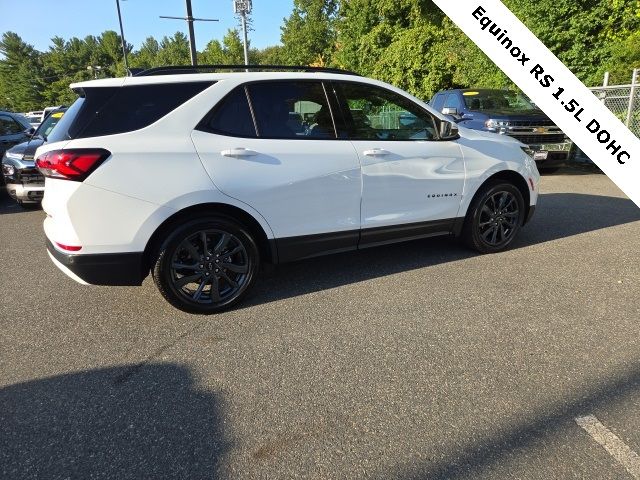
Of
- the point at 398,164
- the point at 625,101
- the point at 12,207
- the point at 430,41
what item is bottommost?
the point at 12,207

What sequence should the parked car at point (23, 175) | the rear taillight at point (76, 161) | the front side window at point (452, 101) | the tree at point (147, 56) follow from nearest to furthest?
the rear taillight at point (76, 161), the parked car at point (23, 175), the front side window at point (452, 101), the tree at point (147, 56)

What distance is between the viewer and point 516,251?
4.63 m

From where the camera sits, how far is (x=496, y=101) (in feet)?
31.6

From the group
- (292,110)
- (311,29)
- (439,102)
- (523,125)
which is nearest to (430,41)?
(439,102)

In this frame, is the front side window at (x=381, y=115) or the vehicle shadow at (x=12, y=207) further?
the vehicle shadow at (x=12, y=207)

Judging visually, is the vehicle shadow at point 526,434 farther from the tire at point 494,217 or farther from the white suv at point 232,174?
the tire at point 494,217

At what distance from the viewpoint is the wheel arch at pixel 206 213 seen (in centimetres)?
311

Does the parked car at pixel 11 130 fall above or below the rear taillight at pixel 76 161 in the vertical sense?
above

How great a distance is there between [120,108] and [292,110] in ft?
4.23

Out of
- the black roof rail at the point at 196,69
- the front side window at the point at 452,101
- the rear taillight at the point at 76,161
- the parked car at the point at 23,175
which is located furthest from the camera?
the front side window at the point at 452,101

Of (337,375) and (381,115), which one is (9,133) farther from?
(337,375)

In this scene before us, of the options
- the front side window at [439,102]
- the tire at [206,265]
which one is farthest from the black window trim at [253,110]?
the front side window at [439,102]

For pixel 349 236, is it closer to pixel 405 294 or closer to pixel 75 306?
pixel 405 294

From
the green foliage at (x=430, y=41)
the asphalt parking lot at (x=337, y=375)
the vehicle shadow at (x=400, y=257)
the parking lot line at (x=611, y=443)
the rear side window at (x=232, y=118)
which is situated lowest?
the parking lot line at (x=611, y=443)
